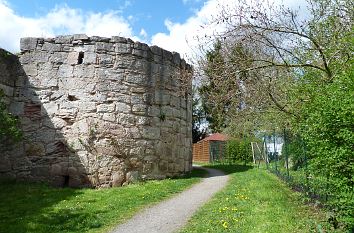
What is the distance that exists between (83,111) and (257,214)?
231 inches

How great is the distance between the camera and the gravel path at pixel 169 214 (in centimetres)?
655

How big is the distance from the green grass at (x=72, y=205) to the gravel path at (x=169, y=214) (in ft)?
0.87

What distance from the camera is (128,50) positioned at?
11.2 meters

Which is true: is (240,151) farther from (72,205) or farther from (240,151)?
(72,205)

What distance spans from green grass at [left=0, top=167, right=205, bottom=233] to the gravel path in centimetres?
27

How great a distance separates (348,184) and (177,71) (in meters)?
8.16

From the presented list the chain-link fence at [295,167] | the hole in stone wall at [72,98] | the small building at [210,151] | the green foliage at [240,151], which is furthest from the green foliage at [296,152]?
the small building at [210,151]

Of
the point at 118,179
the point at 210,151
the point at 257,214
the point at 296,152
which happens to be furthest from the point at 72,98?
the point at 210,151

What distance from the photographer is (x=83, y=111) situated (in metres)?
10.9

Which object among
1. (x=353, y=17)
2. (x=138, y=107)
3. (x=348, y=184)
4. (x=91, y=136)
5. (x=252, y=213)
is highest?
(x=353, y=17)

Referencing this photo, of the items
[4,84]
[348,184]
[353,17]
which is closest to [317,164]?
[348,184]

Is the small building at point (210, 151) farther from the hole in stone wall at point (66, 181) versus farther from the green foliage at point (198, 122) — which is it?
the hole in stone wall at point (66, 181)

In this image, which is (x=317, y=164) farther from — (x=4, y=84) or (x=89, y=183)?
(x=4, y=84)

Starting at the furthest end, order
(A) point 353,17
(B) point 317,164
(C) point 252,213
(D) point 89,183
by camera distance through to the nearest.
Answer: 1. (D) point 89,183
2. (A) point 353,17
3. (C) point 252,213
4. (B) point 317,164
